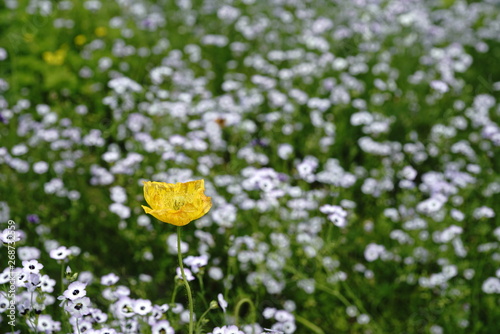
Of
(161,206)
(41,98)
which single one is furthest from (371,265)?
(41,98)

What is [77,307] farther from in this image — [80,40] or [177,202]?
[80,40]

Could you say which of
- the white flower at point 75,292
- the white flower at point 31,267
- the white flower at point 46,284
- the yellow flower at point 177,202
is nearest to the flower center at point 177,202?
the yellow flower at point 177,202

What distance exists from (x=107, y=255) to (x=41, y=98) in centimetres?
185

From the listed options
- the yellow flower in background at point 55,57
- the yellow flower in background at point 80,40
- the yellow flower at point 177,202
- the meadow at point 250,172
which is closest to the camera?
the yellow flower at point 177,202

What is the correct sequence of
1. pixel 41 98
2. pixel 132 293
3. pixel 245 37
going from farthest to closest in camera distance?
pixel 245 37
pixel 41 98
pixel 132 293

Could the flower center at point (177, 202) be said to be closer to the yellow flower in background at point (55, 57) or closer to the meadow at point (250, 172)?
→ the meadow at point (250, 172)

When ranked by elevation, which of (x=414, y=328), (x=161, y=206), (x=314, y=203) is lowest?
(x=414, y=328)

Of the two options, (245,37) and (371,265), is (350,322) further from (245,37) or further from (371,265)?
(245,37)

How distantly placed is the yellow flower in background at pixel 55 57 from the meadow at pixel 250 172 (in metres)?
0.01

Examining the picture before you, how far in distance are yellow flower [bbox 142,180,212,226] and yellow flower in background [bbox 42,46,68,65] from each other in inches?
122

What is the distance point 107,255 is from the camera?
2900 mm

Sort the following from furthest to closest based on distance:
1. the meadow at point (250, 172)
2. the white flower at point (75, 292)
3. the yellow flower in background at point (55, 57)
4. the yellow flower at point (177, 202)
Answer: the yellow flower in background at point (55, 57) → the meadow at point (250, 172) → the white flower at point (75, 292) → the yellow flower at point (177, 202)

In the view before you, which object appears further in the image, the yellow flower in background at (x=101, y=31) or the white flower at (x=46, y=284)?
the yellow flower in background at (x=101, y=31)

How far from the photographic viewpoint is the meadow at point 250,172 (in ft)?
8.24
